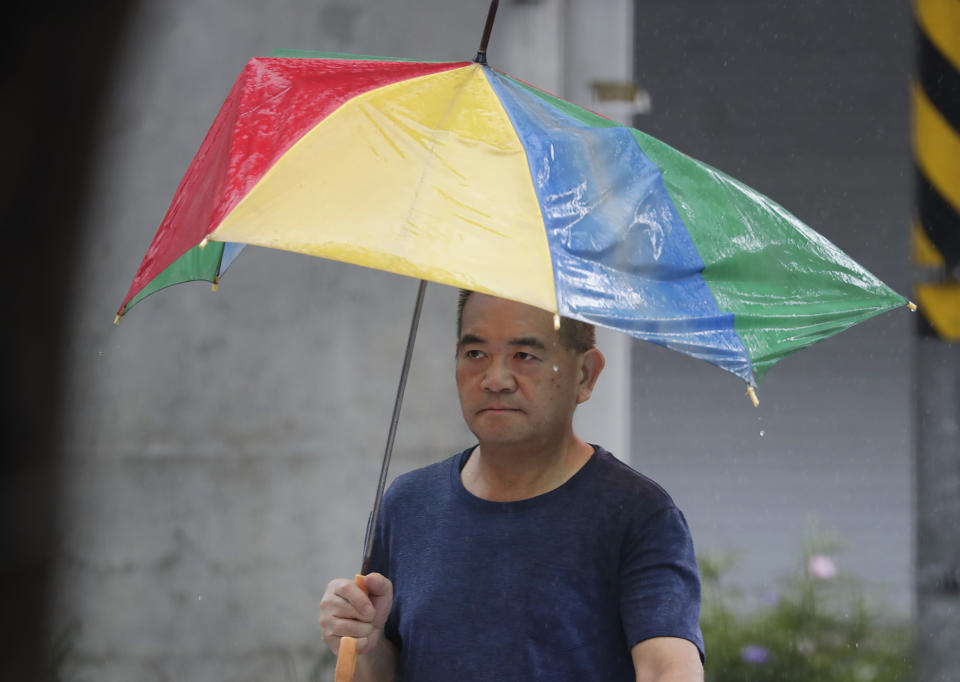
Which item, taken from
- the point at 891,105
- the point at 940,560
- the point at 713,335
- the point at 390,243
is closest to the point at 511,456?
the point at 713,335

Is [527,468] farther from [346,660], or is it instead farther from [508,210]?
[508,210]

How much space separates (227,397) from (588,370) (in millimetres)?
2591

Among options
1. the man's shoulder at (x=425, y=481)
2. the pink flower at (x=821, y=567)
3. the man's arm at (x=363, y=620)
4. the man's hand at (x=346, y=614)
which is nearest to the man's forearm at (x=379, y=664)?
the man's arm at (x=363, y=620)

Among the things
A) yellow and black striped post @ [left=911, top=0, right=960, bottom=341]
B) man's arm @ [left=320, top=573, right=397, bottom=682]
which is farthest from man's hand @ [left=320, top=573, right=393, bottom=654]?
yellow and black striped post @ [left=911, top=0, right=960, bottom=341]

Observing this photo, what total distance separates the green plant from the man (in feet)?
9.51

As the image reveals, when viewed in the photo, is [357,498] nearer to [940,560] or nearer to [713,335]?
[940,560]

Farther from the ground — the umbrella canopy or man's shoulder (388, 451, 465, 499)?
the umbrella canopy

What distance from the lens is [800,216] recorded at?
5.47 metres

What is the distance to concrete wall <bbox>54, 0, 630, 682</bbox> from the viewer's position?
4801 mm

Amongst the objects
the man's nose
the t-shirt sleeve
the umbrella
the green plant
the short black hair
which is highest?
the umbrella

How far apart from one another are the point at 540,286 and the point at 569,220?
Result: 0.17 m

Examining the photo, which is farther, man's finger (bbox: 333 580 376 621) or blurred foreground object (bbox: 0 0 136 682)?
blurred foreground object (bbox: 0 0 136 682)

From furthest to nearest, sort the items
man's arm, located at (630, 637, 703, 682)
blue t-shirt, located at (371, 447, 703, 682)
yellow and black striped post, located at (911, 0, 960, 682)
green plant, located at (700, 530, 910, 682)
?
green plant, located at (700, 530, 910, 682) < yellow and black striped post, located at (911, 0, 960, 682) < blue t-shirt, located at (371, 447, 703, 682) < man's arm, located at (630, 637, 703, 682)

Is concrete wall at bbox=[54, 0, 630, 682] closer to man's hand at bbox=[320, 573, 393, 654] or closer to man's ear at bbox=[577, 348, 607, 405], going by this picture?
man's ear at bbox=[577, 348, 607, 405]
